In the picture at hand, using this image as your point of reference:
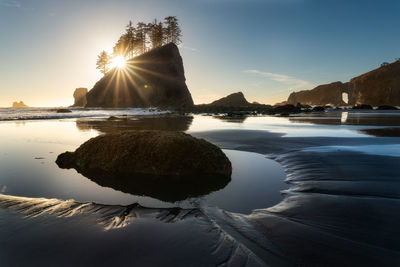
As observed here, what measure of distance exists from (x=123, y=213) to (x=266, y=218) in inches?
Result: 60.9

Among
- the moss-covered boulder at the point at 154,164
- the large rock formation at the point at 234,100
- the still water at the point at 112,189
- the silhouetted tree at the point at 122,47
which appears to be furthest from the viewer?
the large rock formation at the point at 234,100

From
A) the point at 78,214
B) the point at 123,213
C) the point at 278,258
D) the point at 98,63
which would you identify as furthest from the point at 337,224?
the point at 98,63

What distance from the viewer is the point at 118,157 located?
4055 mm

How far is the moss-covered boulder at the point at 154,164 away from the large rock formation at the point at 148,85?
1991 inches

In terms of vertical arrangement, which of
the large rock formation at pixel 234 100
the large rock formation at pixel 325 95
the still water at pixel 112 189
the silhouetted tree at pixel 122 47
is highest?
the silhouetted tree at pixel 122 47

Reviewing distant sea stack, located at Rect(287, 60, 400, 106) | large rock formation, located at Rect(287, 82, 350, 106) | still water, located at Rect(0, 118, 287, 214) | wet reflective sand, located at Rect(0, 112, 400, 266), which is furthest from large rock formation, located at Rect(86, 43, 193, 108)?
large rock formation, located at Rect(287, 82, 350, 106)

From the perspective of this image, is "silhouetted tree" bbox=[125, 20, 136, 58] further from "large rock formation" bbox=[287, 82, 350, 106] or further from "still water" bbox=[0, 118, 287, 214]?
"large rock formation" bbox=[287, 82, 350, 106]

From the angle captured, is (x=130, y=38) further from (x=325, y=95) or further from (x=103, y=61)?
(x=325, y=95)

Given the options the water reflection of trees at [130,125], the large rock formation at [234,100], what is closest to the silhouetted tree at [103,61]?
the large rock formation at [234,100]

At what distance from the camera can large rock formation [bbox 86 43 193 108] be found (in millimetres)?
56219

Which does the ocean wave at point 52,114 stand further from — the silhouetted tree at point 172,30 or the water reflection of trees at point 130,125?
the silhouetted tree at point 172,30

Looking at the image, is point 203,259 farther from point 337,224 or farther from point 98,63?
point 98,63

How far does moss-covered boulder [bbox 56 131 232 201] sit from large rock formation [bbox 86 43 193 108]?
5058 centimetres

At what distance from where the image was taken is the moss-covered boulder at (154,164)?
10.9 feet
